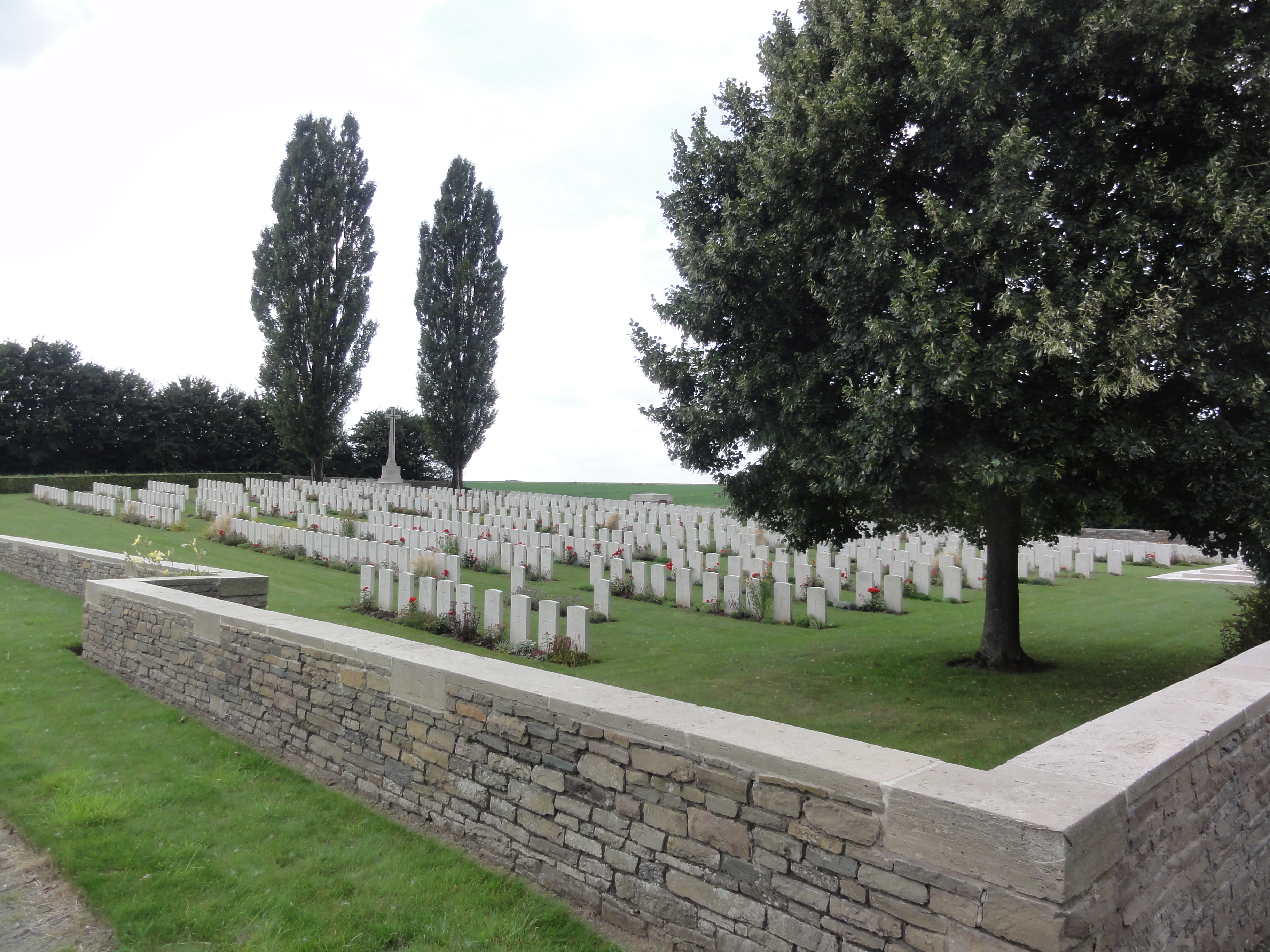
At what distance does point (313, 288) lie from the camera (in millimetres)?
32969

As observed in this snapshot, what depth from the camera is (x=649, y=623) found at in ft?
34.4

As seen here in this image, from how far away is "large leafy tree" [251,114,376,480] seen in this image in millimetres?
32656

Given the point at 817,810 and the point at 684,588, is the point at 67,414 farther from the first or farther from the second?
the point at 817,810

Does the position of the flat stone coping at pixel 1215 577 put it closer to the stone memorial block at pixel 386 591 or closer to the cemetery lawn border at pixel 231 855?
the stone memorial block at pixel 386 591

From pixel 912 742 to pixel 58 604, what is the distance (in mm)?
11697

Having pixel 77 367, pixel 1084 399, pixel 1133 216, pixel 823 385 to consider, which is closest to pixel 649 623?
pixel 823 385

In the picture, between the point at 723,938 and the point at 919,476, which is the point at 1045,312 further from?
the point at 723,938

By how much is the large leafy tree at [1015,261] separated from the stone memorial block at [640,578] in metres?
5.39

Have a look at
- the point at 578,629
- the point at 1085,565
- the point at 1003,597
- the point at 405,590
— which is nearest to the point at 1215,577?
the point at 1085,565

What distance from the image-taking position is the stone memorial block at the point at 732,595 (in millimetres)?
11203

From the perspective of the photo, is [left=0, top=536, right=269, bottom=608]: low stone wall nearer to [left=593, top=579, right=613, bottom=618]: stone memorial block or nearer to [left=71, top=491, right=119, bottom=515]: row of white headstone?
[left=593, top=579, right=613, bottom=618]: stone memorial block

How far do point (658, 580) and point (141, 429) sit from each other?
135 ft

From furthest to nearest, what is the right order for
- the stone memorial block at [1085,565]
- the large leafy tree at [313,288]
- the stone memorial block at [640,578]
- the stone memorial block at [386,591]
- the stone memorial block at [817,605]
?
1. the large leafy tree at [313,288]
2. the stone memorial block at [1085,565]
3. the stone memorial block at [640,578]
4. the stone memorial block at [386,591]
5. the stone memorial block at [817,605]

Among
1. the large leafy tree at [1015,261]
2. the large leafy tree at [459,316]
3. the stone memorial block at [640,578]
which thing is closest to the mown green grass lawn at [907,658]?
the stone memorial block at [640,578]
